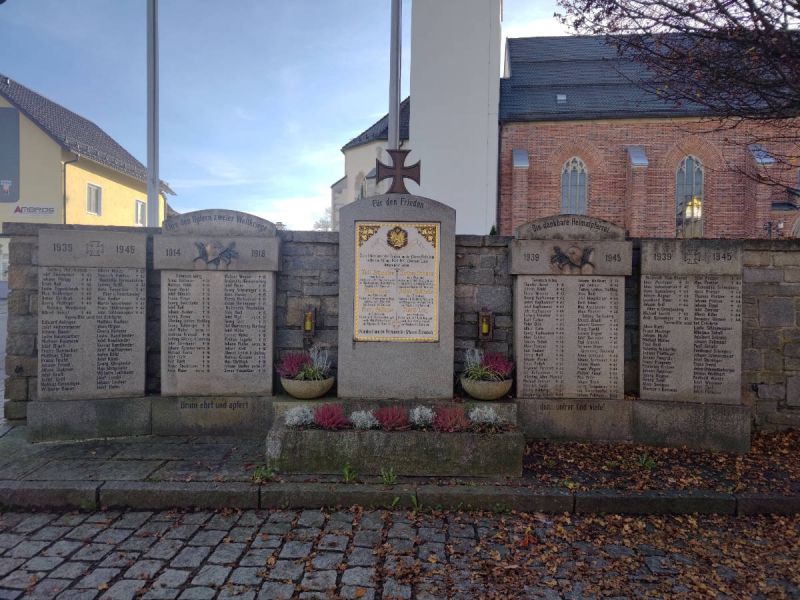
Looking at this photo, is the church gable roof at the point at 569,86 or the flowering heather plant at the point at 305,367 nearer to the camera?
the flowering heather plant at the point at 305,367

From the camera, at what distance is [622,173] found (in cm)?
2191

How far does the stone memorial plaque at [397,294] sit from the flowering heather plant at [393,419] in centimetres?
91

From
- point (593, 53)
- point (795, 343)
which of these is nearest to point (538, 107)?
point (593, 53)

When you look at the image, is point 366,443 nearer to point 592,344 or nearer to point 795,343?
point 592,344

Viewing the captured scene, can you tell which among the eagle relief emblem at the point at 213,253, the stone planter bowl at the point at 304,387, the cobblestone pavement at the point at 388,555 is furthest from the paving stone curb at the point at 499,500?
the eagle relief emblem at the point at 213,253

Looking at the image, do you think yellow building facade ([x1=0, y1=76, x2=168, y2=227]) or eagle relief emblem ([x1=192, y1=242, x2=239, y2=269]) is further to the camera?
yellow building facade ([x1=0, y1=76, x2=168, y2=227])

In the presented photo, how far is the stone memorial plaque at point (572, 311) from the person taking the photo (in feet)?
18.3

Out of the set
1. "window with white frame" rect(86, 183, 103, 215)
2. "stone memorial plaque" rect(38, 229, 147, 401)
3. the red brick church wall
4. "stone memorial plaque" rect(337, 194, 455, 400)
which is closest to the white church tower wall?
the red brick church wall

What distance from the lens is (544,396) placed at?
561 cm

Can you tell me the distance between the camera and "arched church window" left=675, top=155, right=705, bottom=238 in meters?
22.0

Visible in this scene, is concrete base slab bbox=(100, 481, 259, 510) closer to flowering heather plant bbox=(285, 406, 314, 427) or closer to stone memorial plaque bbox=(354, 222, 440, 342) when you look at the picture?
flowering heather plant bbox=(285, 406, 314, 427)

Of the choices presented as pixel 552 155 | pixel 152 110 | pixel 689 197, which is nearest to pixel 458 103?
pixel 552 155

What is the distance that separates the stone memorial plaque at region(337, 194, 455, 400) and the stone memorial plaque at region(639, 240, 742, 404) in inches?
86.4

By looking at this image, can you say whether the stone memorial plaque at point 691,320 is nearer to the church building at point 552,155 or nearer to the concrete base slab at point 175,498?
the concrete base slab at point 175,498
